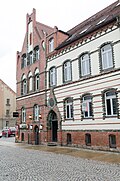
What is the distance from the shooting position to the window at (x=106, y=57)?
15.6 metres

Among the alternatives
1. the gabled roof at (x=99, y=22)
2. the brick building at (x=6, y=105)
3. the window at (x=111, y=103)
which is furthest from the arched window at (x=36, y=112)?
the brick building at (x=6, y=105)

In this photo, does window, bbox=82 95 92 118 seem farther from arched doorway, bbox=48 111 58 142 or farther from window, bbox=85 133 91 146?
arched doorway, bbox=48 111 58 142

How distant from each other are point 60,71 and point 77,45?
126 inches

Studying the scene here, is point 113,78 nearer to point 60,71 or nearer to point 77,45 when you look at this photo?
point 77,45

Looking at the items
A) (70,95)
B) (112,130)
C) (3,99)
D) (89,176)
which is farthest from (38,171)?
(3,99)

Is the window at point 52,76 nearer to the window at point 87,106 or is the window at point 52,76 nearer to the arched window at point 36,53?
the arched window at point 36,53

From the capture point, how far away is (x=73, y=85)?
18359 millimetres

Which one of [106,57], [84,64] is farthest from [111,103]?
[84,64]

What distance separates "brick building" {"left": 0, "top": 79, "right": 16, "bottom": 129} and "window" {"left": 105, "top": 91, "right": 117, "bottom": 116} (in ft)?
125

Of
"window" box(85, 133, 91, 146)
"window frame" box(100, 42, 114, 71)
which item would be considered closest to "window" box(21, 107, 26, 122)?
"window" box(85, 133, 91, 146)

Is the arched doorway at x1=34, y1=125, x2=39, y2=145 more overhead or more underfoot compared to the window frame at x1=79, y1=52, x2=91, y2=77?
more underfoot

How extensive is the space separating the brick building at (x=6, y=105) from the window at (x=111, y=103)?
38053 mm

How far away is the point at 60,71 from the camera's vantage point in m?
20.2

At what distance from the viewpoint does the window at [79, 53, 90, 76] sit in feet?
57.0
